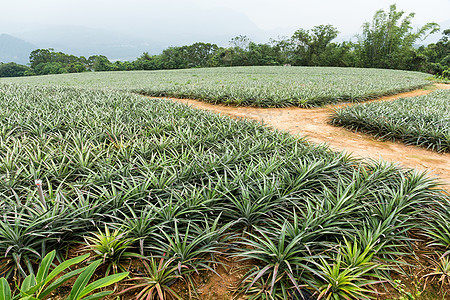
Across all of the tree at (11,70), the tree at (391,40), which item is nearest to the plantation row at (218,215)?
the tree at (391,40)

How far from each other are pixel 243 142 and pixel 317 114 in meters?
3.49

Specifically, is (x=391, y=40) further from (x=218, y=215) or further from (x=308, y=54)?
(x=218, y=215)

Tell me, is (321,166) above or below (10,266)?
above

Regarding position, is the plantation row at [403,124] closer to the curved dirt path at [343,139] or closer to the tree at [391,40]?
the curved dirt path at [343,139]

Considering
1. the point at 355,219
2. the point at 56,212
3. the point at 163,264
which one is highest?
the point at 56,212

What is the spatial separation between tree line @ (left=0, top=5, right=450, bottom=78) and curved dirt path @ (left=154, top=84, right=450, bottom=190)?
3035 centimetres

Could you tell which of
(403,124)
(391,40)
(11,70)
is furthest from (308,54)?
(11,70)

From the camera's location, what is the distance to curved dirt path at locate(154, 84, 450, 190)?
127 inches

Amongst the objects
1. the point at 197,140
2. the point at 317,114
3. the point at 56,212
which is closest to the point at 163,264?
the point at 56,212

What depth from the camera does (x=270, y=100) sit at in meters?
6.68

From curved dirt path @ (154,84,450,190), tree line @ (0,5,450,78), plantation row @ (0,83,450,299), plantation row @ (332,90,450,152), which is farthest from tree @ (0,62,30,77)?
plantation row @ (332,90,450,152)

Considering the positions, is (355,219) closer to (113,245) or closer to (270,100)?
(113,245)

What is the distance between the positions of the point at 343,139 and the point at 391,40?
109ft

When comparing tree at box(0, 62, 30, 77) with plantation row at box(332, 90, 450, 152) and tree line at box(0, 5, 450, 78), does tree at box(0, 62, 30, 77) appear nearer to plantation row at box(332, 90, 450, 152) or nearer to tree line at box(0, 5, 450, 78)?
tree line at box(0, 5, 450, 78)
